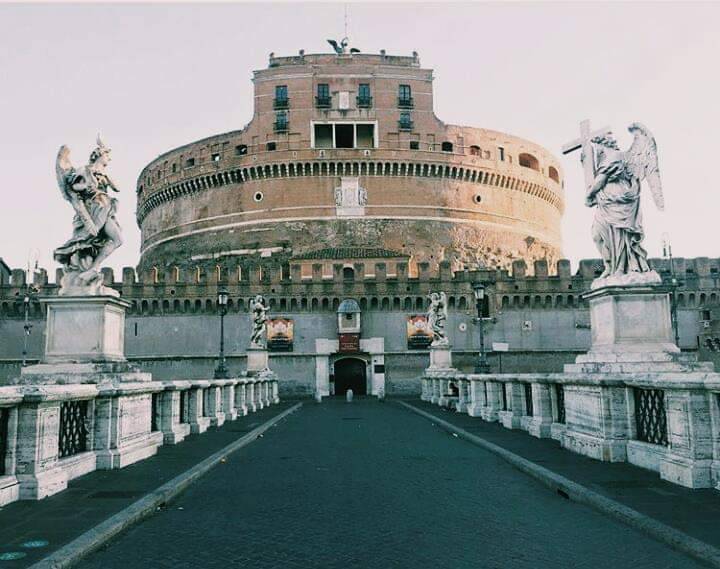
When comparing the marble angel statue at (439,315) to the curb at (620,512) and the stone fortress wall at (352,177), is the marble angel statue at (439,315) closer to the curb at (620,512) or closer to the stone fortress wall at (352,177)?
the curb at (620,512)

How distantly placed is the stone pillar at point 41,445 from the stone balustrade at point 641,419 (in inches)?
235

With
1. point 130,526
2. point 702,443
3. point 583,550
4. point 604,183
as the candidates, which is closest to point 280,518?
point 130,526

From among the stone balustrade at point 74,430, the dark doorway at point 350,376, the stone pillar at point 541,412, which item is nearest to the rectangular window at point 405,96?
the dark doorway at point 350,376

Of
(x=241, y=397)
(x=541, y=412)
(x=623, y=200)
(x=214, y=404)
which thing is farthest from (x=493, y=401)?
(x=241, y=397)

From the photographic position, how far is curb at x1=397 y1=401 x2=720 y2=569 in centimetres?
456

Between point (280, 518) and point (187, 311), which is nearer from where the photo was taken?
point (280, 518)

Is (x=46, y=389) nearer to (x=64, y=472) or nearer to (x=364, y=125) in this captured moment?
(x=64, y=472)

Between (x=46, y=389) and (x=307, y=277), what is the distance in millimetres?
41063

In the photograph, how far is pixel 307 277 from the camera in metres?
47.6

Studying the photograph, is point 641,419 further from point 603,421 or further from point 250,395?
point 250,395

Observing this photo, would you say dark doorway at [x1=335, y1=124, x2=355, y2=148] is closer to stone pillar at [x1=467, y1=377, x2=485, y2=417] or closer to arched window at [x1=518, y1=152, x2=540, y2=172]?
arched window at [x1=518, y1=152, x2=540, y2=172]

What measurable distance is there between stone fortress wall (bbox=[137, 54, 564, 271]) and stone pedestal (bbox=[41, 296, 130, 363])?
46.3m

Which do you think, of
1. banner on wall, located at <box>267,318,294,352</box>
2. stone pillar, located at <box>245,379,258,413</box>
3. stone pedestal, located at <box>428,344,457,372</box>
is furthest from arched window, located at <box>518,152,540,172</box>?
stone pillar, located at <box>245,379,258,413</box>

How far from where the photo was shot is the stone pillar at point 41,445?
6.31m
